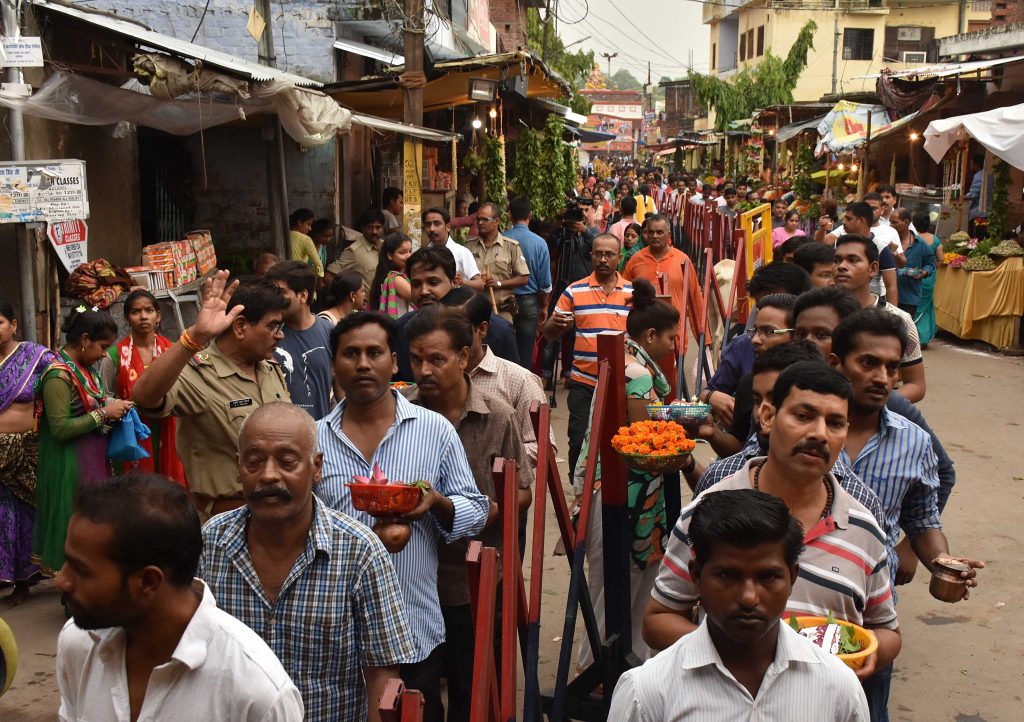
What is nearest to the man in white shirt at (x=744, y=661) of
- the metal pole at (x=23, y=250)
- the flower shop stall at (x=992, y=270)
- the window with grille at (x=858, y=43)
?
the metal pole at (x=23, y=250)

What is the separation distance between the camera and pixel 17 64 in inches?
265

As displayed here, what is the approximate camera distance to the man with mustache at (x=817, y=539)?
9.37 ft

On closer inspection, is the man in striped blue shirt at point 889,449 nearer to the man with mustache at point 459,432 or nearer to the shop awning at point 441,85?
the man with mustache at point 459,432

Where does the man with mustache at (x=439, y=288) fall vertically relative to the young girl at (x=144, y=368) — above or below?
above

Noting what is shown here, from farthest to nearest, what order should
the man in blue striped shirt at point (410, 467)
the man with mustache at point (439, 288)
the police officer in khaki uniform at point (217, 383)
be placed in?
1. the man with mustache at point (439, 288)
2. the police officer in khaki uniform at point (217, 383)
3. the man in blue striped shirt at point (410, 467)

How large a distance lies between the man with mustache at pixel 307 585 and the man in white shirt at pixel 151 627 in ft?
1.81

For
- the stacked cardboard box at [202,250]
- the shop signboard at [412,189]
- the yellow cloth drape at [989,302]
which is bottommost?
the yellow cloth drape at [989,302]

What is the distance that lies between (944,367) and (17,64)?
1042 cm

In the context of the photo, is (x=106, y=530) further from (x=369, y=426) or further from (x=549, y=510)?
(x=549, y=510)

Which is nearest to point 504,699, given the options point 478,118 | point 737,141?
point 478,118

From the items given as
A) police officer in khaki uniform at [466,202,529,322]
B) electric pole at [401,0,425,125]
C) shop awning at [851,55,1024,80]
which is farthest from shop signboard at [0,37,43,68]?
shop awning at [851,55,1024,80]

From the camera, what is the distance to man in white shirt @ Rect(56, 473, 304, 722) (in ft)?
6.81

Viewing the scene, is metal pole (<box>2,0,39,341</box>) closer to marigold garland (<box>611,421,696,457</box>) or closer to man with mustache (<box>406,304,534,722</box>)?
man with mustache (<box>406,304,534,722</box>)

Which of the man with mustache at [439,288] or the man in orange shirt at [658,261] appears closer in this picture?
the man with mustache at [439,288]
